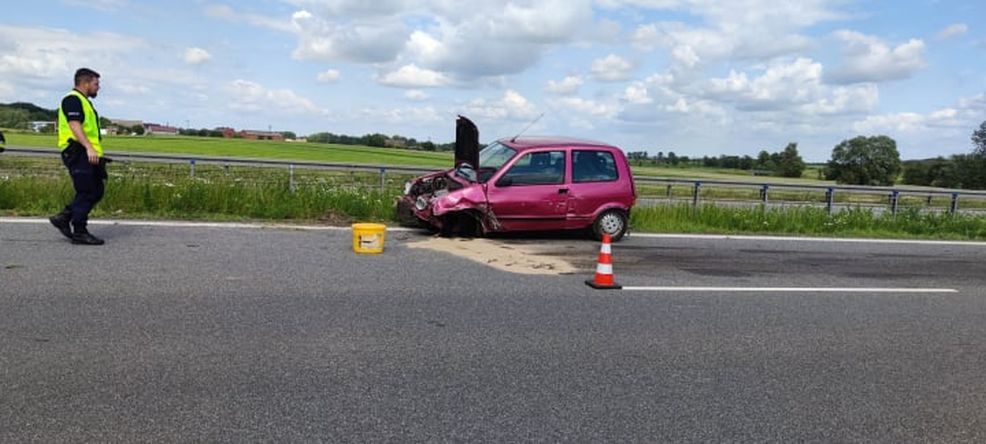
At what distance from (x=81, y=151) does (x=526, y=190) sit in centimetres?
571

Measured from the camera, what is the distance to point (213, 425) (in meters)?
3.63

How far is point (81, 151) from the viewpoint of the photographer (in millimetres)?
8094

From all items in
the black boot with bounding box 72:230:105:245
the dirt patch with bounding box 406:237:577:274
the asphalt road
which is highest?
the black boot with bounding box 72:230:105:245

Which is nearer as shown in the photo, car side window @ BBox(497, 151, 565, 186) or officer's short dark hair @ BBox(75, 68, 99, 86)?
officer's short dark hair @ BBox(75, 68, 99, 86)

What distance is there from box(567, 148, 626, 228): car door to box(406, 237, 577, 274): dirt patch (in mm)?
1123

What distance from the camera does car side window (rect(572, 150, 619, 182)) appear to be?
35.7 ft

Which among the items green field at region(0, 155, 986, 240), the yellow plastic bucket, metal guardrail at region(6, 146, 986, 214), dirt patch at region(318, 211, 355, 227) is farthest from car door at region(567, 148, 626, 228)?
metal guardrail at region(6, 146, 986, 214)

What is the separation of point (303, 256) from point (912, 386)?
623 cm

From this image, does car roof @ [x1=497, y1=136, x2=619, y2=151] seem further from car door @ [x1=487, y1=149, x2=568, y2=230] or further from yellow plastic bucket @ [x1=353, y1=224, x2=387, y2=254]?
yellow plastic bucket @ [x1=353, y1=224, x2=387, y2=254]

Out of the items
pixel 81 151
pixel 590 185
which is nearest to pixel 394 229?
pixel 590 185

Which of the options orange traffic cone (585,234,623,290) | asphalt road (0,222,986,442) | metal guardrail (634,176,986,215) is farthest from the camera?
metal guardrail (634,176,986,215)

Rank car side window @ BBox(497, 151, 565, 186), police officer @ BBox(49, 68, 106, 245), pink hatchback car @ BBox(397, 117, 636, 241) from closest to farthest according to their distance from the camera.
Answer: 1. police officer @ BBox(49, 68, 106, 245)
2. pink hatchback car @ BBox(397, 117, 636, 241)
3. car side window @ BBox(497, 151, 565, 186)

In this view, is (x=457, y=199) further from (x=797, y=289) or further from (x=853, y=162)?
(x=853, y=162)

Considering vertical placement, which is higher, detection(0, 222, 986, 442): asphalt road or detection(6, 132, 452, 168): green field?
detection(6, 132, 452, 168): green field
